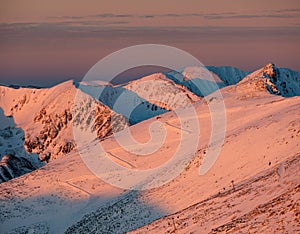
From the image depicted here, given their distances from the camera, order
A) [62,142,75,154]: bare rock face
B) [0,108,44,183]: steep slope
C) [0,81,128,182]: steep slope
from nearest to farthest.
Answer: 1. [0,108,44,183]: steep slope
2. [62,142,75,154]: bare rock face
3. [0,81,128,182]: steep slope

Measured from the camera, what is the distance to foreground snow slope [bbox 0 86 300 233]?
150 ft

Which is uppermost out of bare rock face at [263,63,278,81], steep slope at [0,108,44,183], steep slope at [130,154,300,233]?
bare rock face at [263,63,278,81]

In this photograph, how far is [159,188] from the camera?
52500 mm

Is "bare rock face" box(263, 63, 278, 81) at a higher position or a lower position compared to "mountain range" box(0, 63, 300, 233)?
higher

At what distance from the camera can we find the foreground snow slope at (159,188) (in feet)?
150

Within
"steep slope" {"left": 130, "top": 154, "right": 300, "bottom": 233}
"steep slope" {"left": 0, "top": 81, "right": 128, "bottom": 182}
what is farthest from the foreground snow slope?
"steep slope" {"left": 0, "top": 81, "right": 128, "bottom": 182}

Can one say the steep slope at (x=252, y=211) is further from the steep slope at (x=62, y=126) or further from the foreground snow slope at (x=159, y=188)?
the steep slope at (x=62, y=126)

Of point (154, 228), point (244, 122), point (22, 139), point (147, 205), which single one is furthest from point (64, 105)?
point (154, 228)

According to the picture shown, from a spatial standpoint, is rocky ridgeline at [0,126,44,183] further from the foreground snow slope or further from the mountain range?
the mountain range

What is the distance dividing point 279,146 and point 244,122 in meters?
17.8

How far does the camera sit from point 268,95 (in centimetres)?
7738

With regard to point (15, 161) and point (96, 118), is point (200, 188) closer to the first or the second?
point (15, 161)

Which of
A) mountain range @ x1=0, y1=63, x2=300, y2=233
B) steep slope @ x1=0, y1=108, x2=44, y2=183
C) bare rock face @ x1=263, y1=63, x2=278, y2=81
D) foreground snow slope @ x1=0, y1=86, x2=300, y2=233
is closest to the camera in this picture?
mountain range @ x1=0, y1=63, x2=300, y2=233

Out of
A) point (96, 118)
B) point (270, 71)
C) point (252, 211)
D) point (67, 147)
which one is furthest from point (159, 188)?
point (96, 118)
